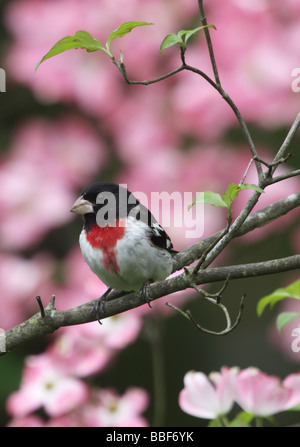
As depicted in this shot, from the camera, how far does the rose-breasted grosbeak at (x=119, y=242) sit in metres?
1.33

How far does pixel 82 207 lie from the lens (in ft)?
4.43

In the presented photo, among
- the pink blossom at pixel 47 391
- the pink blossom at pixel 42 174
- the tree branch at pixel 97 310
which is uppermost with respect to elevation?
the pink blossom at pixel 42 174

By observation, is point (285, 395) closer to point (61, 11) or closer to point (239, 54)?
point (239, 54)

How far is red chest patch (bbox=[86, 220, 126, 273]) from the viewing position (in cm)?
133

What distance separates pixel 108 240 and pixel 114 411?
1.02 ft

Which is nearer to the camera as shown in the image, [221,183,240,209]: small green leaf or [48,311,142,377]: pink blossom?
[221,183,240,209]: small green leaf

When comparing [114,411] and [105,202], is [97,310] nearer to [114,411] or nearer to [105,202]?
[114,411]

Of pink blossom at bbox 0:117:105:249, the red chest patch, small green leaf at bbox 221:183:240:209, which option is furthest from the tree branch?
pink blossom at bbox 0:117:105:249

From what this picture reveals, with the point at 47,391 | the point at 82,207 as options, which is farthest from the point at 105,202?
the point at 47,391

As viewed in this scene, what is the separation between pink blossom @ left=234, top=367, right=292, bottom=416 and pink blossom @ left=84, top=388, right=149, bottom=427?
0.99 feet

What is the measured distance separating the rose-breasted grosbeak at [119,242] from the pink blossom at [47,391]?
0.62 ft

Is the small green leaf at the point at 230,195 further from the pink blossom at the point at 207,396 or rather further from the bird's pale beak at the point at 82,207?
the bird's pale beak at the point at 82,207

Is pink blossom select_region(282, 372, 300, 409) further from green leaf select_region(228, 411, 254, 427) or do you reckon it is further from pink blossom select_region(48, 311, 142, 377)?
pink blossom select_region(48, 311, 142, 377)

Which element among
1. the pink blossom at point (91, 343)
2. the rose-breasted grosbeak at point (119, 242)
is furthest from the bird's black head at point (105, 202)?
the pink blossom at point (91, 343)
